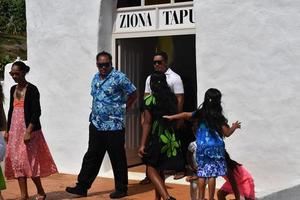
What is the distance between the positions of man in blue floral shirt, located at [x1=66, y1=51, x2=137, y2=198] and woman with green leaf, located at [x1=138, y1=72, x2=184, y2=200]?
80 cm

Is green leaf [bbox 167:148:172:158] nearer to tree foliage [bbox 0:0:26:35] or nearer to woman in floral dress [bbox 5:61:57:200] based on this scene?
woman in floral dress [bbox 5:61:57:200]

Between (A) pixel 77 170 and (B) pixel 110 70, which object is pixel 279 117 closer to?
(B) pixel 110 70

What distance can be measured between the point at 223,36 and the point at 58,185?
10.1 feet

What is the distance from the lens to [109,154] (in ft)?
23.1

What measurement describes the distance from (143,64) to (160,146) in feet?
10.8

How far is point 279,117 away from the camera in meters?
7.02

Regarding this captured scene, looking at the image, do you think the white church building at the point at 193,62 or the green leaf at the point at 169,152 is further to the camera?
the white church building at the point at 193,62

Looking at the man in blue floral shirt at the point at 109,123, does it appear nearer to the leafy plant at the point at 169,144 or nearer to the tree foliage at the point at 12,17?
the leafy plant at the point at 169,144

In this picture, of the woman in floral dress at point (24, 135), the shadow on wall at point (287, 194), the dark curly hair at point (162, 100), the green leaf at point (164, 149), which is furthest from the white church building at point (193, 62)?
the woman in floral dress at point (24, 135)

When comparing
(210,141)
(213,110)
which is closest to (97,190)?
(210,141)

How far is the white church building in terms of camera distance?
6969 millimetres

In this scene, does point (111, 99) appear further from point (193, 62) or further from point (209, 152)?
point (193, 62)

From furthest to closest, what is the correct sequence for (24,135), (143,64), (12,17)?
1. (12,17)
2. (143,64)
3. (24,135)

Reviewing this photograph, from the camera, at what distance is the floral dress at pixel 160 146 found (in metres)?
6.10
